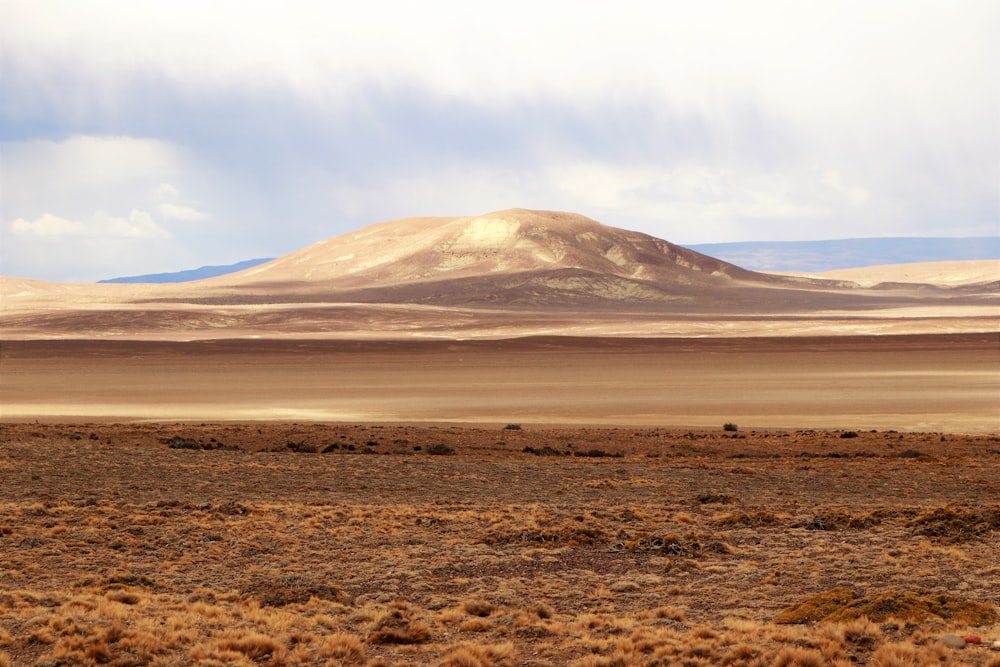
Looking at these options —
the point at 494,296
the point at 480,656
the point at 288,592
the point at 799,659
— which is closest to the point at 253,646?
the point at 480,656

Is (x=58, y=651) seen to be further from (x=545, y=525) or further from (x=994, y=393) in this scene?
(x=994, y=393)

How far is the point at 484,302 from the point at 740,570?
382 ft

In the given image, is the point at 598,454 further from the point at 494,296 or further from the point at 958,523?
the point at 494,296

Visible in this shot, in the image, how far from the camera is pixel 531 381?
154 feet

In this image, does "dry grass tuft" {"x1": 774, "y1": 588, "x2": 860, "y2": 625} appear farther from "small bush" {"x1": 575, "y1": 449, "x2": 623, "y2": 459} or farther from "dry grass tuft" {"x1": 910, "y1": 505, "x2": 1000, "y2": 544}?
"small bush" {"x1": 575, "y1": 449, "x2": 623, "y2": 459}

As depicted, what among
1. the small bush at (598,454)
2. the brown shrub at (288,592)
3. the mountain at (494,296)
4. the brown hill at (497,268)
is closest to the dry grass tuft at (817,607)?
the brown shrub at (288,592)

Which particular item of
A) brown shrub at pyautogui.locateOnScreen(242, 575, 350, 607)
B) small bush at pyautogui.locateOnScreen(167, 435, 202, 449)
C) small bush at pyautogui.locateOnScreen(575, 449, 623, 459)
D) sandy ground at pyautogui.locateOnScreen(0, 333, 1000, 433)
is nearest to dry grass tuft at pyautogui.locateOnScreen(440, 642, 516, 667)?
brown shrub at pyautogui.locateOnScreen(242, 575, 350, 607)

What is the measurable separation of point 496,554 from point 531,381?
33.2 meters

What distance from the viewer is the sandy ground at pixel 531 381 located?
35.0 m

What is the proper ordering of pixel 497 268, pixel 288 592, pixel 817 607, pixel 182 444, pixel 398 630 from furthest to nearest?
pixel 497 268
pixel 182 444
pixel 288 592
pixel 817 607
pixel 398 630

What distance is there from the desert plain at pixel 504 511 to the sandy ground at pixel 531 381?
0.33 m

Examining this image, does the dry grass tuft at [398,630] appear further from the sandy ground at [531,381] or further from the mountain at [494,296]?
the mountain at [494,296]

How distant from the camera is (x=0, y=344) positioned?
71125 millimetres

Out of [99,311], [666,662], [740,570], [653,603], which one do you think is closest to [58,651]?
[666,662]
